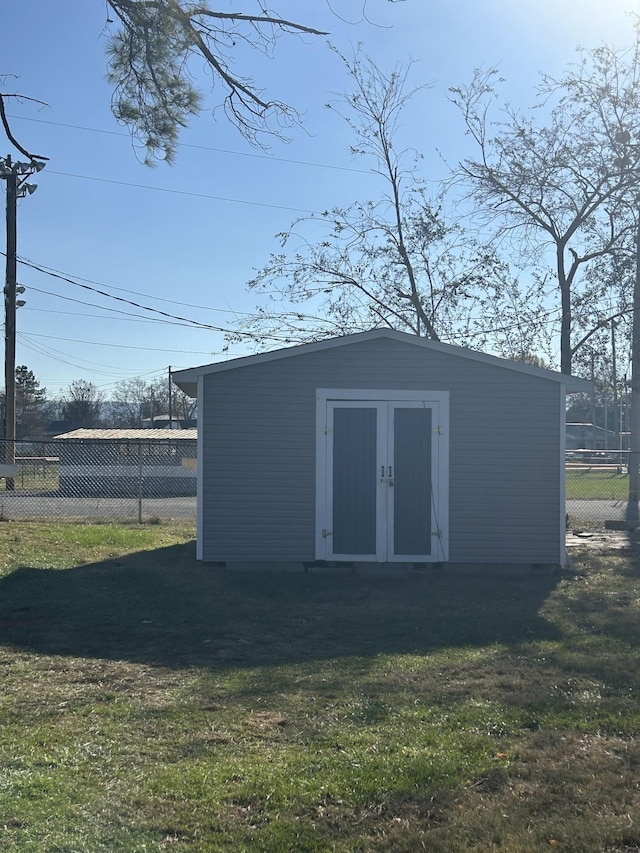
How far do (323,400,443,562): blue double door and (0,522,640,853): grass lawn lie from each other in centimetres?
135

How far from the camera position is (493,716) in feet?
15.3

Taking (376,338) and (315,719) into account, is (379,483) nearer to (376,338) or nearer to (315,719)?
(376,338)

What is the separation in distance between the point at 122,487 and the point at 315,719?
779 inches

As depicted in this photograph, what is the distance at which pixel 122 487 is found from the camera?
23.7 metres

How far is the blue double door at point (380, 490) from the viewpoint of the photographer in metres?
10.1

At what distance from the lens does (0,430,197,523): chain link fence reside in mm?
18609

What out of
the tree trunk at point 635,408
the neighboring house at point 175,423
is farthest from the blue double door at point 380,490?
the neighboring house at point 175,423

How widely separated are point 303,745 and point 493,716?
3.69ft

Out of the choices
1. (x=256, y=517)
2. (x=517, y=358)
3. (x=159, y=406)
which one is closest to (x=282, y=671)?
(x=256, y=517)

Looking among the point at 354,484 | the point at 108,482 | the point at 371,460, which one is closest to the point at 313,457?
the point at 354,484

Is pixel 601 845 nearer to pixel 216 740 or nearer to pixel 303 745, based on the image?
pixel 303 745

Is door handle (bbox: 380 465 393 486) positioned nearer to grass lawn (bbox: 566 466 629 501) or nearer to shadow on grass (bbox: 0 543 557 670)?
shadow on grass (bbox: 0 543 557 670)

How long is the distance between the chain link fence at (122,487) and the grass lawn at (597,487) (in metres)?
0.03

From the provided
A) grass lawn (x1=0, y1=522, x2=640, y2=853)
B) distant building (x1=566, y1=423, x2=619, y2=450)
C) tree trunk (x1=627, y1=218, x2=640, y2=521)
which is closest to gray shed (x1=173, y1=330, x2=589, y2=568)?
grass lawn (x1=0, y1=522, x2=640, y2=853)
